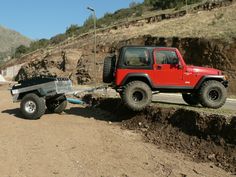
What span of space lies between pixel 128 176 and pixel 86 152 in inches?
83.3

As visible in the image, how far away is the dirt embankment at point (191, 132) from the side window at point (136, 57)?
5.39 ft

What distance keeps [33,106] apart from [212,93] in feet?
21.6

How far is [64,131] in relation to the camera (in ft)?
43.2

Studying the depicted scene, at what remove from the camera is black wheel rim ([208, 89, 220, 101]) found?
13211 mm

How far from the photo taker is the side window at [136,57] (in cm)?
1324

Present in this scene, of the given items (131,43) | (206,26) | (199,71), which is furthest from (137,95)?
(131,43)

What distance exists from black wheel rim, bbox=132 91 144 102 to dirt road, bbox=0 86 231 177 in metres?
1.13

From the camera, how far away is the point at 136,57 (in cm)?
1333

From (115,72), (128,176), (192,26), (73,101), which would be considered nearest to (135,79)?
(115,72)

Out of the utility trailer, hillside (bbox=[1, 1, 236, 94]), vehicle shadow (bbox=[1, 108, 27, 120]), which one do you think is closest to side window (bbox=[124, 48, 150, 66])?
the utility trailer

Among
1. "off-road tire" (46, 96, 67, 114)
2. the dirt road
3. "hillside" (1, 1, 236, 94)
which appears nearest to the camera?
the dirt road

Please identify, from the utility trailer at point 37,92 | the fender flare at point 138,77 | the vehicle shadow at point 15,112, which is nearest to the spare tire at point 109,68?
the fender flare at point 138,77

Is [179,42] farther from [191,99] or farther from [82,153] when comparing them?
[82,153]

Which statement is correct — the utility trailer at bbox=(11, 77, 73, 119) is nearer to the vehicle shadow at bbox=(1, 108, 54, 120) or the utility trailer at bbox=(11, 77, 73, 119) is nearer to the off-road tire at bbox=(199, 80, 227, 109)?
the vehicle shadow at bbox=(1, 108, 54, 120)
